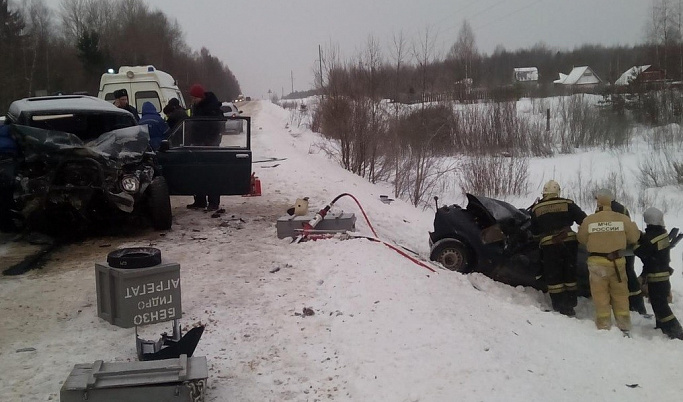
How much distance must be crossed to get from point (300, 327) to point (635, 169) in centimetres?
2004

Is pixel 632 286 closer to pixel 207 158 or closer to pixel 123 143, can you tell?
→ pixel 207 158

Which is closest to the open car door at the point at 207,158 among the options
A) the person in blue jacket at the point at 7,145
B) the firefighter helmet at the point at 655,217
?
the person in blue jacket at the point at 7,145

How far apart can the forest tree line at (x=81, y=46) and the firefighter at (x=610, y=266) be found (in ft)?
87.7

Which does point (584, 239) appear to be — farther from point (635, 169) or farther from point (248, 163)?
point (635, 169)

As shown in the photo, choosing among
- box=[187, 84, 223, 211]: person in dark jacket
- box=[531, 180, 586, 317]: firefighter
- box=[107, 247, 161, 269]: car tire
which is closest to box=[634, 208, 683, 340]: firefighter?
box=[531, 180, 586, 317]: firefighter

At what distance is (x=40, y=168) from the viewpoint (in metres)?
7.41

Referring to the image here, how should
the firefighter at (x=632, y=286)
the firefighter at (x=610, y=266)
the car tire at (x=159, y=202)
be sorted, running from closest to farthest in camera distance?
the firefighter at (x=610, y=266) → the firefighter at (x=632, y=286) → the car tire at (x=159, y=202)

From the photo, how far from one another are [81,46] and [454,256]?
37.9m

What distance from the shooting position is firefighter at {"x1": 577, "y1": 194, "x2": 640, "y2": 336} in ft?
21.2

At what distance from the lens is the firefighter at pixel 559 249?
6.90 meters

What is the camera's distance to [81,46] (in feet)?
129

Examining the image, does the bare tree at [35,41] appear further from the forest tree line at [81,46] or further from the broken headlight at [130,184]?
the broken headlight at [130,184]

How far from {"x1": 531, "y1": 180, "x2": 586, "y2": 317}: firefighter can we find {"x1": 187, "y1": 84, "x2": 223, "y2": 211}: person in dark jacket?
15.4 feet

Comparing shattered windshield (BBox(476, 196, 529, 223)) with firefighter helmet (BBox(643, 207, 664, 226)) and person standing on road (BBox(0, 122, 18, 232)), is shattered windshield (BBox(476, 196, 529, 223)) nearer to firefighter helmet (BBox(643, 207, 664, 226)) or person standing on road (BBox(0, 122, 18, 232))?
firefighter helmet (BBox(643, 207, 664, 226))
